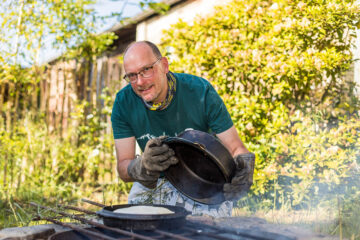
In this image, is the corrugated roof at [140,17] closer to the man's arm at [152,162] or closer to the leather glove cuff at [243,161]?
the man's arm at [152,162]

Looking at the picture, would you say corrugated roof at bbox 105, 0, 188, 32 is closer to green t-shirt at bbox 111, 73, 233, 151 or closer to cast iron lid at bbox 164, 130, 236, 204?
green t-shirt at bbox 111, 73, 233, 151

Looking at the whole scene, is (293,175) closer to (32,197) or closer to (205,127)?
(205,127)

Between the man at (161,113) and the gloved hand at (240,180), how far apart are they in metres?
0.51

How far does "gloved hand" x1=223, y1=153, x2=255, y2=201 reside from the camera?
1.86 meters

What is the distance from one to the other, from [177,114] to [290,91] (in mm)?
1709

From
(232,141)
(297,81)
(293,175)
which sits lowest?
(293,175)

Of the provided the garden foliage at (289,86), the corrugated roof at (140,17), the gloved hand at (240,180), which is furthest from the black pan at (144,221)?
the corrugated roof at (140,17)

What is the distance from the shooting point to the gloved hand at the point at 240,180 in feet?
6.10

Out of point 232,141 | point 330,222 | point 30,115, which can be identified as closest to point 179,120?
point 232,141

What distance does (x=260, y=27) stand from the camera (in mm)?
4051

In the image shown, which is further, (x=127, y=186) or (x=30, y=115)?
(x=30, y=115)

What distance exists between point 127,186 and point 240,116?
2037 mm

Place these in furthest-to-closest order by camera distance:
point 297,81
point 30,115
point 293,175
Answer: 1. point 30,115
2. point 297,81
3. point 293,175

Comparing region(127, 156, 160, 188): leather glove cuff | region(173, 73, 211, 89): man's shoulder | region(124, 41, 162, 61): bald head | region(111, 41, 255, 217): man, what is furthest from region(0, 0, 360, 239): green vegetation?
region(124, 41, 162, 61): bald head
